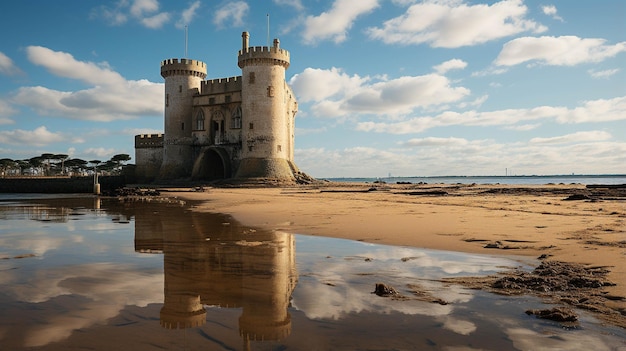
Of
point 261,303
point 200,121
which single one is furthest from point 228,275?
point 200,121

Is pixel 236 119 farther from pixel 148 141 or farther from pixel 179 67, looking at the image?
pixel 148 141

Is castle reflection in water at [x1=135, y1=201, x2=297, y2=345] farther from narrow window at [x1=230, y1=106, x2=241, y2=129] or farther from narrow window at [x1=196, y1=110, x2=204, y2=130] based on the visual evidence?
narrow window at [x1=196, y1=110, x2=204, y2=130]

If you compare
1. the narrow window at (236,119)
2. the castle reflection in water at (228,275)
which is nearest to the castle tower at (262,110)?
the narrow window at (236,119)

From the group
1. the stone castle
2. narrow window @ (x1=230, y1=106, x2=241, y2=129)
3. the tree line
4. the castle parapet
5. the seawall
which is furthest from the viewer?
the tree line

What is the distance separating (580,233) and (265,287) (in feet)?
19.0

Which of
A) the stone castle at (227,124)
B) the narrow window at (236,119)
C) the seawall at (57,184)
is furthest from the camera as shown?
the seawall at (57,184)

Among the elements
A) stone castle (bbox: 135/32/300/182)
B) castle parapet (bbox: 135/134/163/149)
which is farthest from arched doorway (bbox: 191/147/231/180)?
castle parapet (bbox: 135/134/163/149)

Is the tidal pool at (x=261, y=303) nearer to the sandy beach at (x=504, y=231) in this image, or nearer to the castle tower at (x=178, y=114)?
the sandy beach at (x=504, y=231)

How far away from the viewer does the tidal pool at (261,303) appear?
8.88 feet

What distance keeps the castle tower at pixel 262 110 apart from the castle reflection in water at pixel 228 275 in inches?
1178

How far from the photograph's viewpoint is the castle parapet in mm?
47500

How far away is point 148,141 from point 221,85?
12.2 meters

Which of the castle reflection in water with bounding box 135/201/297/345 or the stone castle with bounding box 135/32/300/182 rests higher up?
the stone castle with bounding box 135/32/300/182

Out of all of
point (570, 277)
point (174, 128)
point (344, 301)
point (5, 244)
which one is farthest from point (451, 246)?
point (174, 128)
